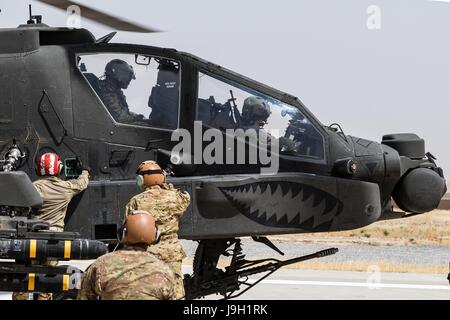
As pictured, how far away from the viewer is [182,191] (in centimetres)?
806

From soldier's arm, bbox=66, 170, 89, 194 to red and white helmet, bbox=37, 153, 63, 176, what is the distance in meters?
0.16

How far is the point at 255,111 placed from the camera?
8523mm

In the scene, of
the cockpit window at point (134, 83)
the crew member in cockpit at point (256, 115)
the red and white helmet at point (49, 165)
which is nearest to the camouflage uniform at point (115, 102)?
the cockpit window at point (134, 83)

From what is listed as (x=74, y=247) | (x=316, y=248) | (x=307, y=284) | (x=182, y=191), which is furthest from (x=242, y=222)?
(x=316, y=248)

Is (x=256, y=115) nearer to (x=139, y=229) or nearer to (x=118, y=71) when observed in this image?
(x=118, y=71)

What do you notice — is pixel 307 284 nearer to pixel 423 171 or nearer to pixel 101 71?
pixel 423 171

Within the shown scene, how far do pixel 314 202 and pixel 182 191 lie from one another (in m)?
1.19

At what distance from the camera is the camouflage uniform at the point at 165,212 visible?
281 inches

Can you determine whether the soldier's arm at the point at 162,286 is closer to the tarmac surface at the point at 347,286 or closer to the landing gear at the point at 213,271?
the landing gear at the point at 213,271

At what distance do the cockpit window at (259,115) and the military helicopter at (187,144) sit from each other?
1cm

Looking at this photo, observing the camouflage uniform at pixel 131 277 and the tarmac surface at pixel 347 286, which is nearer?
the camouflage uniform at pixel 131 277

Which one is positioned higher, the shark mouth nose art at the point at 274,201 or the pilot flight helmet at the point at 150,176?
the pilot flight helmet at the point at 150,176

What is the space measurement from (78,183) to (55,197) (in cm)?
26

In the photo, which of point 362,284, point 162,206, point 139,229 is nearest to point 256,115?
point 162,206
